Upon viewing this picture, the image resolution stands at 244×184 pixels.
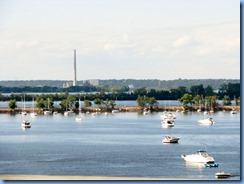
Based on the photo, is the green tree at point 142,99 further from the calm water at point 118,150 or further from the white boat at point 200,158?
the white boat at point 200,158

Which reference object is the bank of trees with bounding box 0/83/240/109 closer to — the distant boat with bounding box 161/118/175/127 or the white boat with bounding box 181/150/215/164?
Answer: the white boat with bounding box 181/150/215/164

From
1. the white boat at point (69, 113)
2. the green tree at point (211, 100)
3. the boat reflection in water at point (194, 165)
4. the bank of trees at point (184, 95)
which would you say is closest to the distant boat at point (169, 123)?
the bank of trees at point (184, 95)

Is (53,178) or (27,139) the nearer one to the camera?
(53,178)

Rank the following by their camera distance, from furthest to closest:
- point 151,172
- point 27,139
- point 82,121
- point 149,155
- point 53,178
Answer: point 82,121
point 27,139
point 149,155
point 151,172
point 53,178

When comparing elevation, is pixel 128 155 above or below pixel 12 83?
below

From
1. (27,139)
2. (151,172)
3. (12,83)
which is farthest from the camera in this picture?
(27,139)

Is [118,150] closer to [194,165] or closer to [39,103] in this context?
[194,165]

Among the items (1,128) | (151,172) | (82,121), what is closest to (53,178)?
(151,172)

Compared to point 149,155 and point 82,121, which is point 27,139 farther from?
point 82,121
